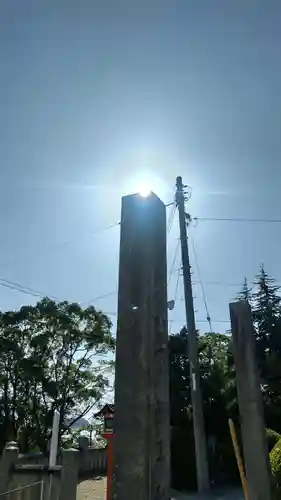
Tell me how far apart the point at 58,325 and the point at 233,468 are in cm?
848

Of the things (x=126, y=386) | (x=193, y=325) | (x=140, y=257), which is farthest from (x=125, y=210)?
(x=193, y=325)

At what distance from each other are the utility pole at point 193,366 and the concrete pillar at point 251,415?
5.97 m

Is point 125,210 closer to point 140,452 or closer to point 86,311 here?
point 140,452

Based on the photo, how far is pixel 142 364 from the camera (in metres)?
1.88

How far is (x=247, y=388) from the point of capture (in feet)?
10.8

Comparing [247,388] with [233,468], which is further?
[233,468]

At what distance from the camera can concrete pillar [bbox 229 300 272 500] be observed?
313cm

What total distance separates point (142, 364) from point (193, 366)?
7.80 metres

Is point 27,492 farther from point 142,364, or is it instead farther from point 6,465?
point 142,364

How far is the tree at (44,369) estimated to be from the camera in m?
16.1

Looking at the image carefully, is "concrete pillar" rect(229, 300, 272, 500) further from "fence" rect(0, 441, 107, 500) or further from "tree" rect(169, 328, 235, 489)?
"tree" rect(169, 328, 235, 489)

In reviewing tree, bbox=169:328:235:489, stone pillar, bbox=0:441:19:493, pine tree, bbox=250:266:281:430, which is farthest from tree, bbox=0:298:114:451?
stone pillar, bbox=0:441:19:493

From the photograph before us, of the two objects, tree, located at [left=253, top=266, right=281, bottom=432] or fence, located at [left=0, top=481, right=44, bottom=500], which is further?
tree, located at [left=253, top=266, right=281, bottom=432]

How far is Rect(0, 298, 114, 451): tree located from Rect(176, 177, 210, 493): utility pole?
326 inches
